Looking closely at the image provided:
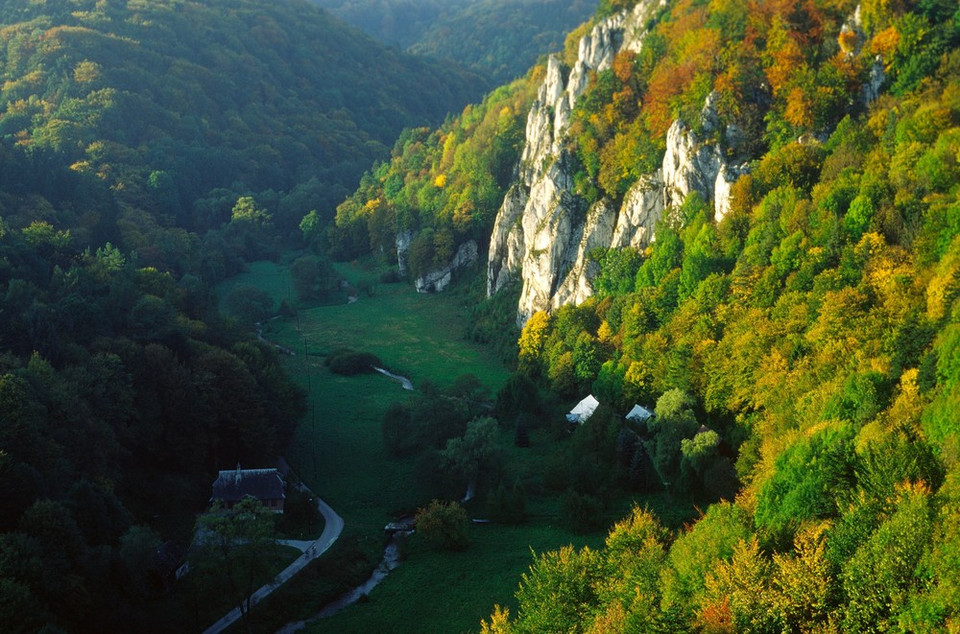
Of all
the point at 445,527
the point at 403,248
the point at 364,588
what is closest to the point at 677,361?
the point at 445,527

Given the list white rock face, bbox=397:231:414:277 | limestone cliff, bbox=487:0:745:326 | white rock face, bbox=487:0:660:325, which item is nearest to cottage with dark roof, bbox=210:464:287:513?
limestone cliff, bbox=487:0:745:326

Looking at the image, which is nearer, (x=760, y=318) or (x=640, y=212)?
(x=760, y=318)

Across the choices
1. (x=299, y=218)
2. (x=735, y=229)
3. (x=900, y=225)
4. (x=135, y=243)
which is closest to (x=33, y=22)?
(x=299, y=218)

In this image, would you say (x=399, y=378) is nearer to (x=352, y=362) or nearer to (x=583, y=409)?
(x=352, y=362)

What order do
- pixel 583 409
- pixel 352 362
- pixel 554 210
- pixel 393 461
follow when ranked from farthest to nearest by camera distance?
1. pixel 554 210
2. pixel 352 362
3. pixel 583 409
4. pixel 393 461

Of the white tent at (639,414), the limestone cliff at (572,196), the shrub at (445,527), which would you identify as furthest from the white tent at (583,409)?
the shrub at (445,527)

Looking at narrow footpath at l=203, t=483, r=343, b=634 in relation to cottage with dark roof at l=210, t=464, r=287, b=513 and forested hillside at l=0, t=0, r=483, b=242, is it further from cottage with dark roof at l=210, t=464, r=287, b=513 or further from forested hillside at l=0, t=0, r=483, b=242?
forested hillside at l=0, t=0, r=483, b=242

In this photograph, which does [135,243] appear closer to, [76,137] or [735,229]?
[76,137]
